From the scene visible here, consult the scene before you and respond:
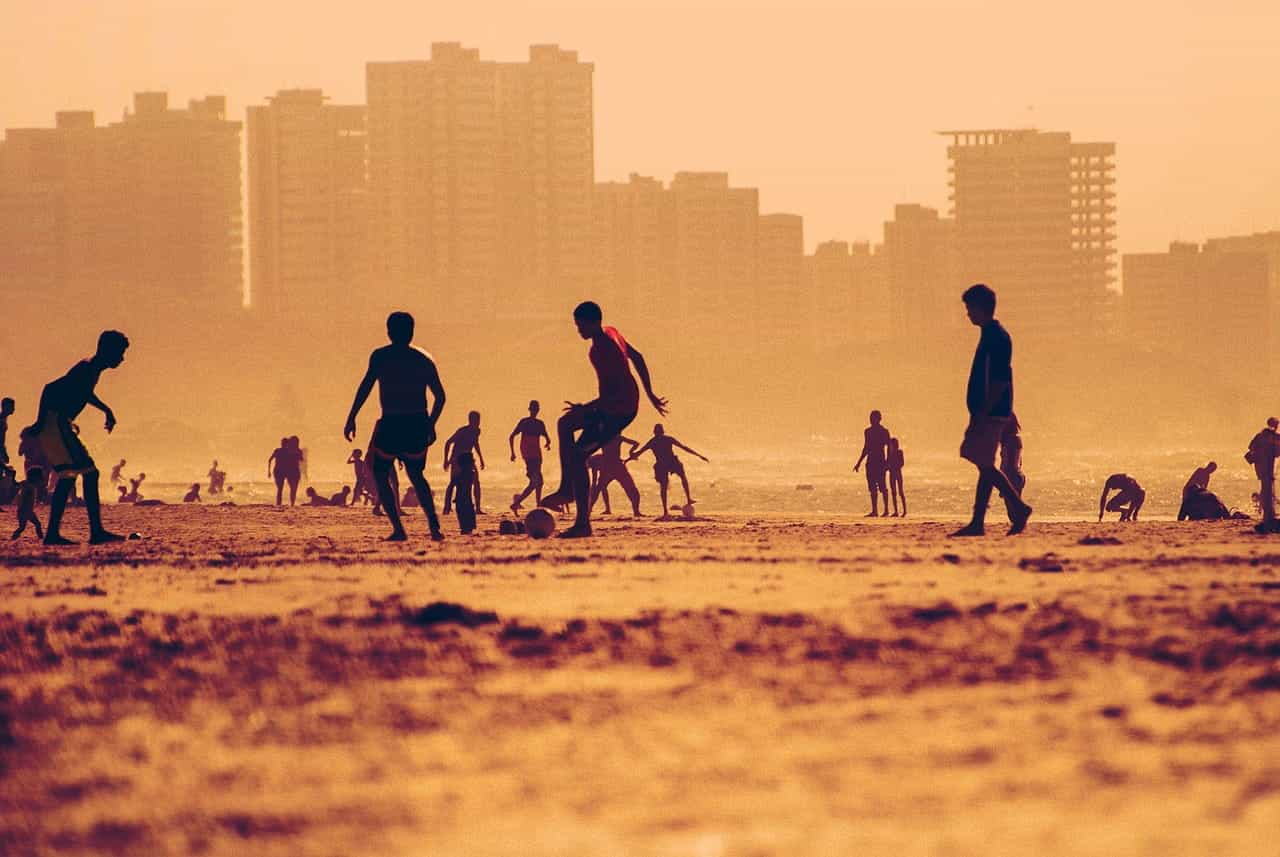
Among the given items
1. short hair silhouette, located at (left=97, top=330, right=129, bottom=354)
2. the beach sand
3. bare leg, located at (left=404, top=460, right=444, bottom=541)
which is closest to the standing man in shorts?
bare leg, located at (left=404, top=460, right=444, bottom=541)

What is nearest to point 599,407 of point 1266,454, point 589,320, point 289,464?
point 589,320

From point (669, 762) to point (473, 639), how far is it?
8.12ft

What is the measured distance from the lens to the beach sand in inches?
222

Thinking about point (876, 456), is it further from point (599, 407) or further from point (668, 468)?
point (599, 407)

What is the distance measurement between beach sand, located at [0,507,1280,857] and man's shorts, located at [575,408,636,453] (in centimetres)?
320

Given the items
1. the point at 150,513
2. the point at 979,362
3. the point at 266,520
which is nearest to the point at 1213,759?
the point at 979,362

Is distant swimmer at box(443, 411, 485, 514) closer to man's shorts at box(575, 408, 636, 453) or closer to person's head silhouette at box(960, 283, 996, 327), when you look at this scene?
man's shorts at box(575, 408, 636, 453)

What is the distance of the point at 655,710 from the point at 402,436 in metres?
8.00

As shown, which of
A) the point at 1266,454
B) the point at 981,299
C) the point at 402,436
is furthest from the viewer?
the point at 1266,454

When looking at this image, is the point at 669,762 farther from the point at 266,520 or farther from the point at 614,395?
the point at 266,520

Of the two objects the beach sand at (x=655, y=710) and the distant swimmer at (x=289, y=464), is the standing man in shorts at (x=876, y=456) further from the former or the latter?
the beach sand at (x=655, y=710)

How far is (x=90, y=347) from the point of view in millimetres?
187625

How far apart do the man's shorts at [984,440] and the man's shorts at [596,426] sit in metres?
2.29

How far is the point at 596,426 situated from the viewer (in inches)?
597
